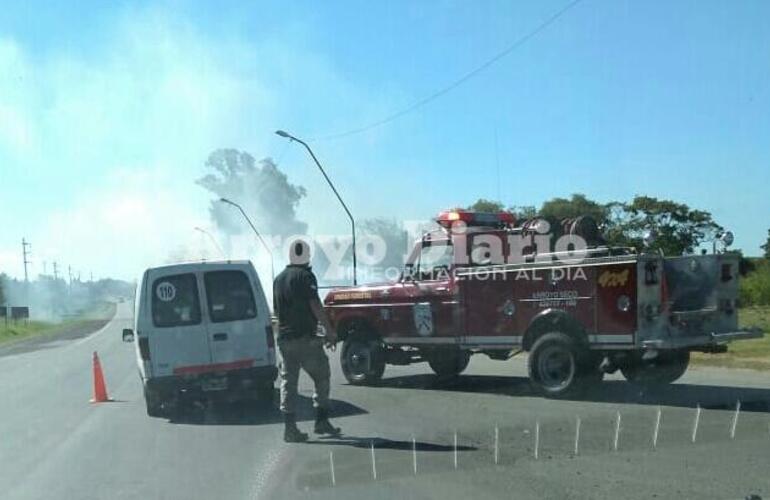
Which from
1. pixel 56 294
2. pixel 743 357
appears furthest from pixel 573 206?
pixel 56 294

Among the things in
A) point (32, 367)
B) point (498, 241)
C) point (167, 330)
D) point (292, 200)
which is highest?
point (292, 200)

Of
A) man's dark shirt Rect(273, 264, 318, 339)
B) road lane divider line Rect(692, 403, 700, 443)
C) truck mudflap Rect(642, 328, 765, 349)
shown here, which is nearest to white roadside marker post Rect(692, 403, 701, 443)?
road lane divider line Rect(692, 403, 700, 443)

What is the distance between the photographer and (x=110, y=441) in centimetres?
1023

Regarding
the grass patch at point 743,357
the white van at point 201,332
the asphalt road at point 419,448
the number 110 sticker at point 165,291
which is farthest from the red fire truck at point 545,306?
the number 110 sticker at point 165,291

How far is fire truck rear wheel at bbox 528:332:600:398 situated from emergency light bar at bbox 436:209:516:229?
2897 millimetres

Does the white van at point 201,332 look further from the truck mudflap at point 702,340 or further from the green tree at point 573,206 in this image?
the green tree at point 573,206

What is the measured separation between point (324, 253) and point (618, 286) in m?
25.5

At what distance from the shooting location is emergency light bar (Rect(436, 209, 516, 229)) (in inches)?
582

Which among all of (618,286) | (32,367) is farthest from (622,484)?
(32,367)

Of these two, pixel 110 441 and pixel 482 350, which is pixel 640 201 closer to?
pixel 482 350

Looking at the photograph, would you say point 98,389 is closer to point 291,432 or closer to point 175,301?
point 175,301

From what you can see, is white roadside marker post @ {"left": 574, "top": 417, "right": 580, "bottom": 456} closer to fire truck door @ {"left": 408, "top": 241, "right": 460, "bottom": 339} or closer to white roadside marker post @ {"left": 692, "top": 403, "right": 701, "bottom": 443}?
white roadside marker post @ {"left": 692, "top": 403, "right": 701, "bottom": 443}

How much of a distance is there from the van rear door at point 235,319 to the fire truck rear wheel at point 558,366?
147 inches

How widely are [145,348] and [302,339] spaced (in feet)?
10.6
